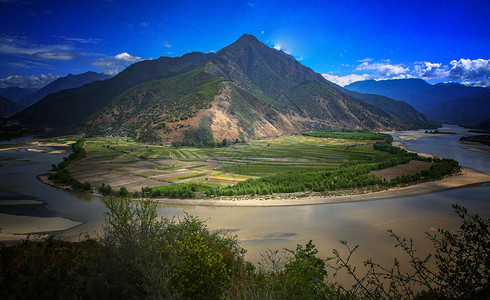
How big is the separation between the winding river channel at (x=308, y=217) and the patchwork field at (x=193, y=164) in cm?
1192

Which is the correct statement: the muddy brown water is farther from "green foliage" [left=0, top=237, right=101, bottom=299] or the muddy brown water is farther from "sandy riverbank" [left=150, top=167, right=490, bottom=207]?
"green foliage" [left=0, top=237, right=101, bottom=299]

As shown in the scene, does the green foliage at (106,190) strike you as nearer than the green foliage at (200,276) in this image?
No

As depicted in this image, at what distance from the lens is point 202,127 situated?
380 ft

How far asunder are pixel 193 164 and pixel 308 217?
47.6 meters

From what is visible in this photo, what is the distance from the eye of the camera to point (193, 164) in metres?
75.4

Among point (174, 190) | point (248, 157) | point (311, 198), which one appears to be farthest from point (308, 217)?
point (248, 157)

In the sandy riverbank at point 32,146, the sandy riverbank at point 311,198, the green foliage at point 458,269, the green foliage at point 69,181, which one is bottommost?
the sandy riverbank at point 311,198

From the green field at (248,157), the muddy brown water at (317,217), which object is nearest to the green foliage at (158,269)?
the muddy brown water at (317,217)

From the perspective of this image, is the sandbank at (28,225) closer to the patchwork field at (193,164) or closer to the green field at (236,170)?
the green field at (236,170)

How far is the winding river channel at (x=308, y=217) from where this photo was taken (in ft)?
88.9

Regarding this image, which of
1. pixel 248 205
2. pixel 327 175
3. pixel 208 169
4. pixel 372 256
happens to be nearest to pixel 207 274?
pixel 372 256

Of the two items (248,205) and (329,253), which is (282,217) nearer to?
(248,205)

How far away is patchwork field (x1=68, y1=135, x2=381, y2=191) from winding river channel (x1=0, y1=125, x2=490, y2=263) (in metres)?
11.9

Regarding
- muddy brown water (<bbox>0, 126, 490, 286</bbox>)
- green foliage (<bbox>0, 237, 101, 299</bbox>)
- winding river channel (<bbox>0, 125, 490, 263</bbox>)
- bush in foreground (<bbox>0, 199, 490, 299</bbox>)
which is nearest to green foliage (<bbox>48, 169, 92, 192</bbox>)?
muddy brown water (<bbox>0, 126, 490, 286</bbox>)
